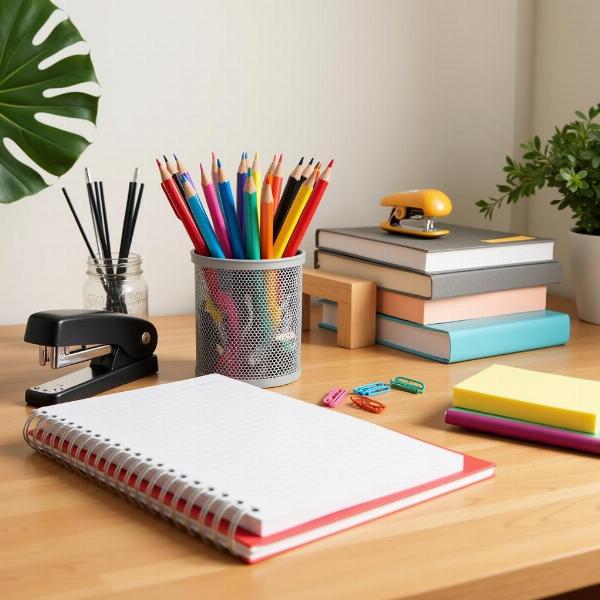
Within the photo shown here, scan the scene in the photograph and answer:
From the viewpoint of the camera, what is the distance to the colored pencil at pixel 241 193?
0.87 meters

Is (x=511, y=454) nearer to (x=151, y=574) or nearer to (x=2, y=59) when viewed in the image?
(x=151, y=574)

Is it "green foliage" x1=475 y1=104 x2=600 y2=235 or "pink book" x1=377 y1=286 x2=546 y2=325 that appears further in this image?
"green foliage" x1=475 y1=104 x2=600 y2=235

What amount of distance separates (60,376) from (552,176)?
A: 0.72 metres

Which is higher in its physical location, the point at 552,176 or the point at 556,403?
the point at 552,176

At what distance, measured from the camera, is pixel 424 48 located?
1440 millimetres

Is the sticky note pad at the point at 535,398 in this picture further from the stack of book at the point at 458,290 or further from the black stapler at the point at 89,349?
the black stapler at the point at 89,349

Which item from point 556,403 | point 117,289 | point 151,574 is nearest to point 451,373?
point 556,403

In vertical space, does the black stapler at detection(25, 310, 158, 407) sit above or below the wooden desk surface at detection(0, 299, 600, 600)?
above

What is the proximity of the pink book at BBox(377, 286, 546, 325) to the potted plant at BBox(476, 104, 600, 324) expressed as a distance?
129mm

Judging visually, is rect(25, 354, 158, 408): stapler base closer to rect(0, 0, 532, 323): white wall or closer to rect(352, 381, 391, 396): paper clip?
rect(352, 381, 391, 396): paper clip

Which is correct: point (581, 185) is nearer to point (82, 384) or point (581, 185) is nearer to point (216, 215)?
point (216, 215)

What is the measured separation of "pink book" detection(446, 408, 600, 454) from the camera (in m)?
0.72

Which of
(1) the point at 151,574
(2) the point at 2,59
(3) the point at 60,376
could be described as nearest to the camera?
(1) the point at 151,574

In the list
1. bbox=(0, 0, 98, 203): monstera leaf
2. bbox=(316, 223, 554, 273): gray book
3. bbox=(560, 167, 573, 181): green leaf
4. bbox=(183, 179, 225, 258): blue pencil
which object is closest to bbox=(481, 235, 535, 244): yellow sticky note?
bbox=(316, 223, 554, 273): gray book
